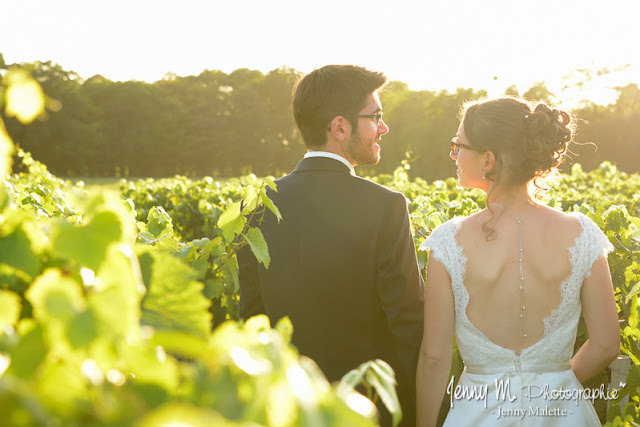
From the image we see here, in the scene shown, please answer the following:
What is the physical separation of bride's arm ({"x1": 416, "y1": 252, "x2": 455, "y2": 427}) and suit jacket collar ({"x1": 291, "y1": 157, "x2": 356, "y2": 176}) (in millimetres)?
649

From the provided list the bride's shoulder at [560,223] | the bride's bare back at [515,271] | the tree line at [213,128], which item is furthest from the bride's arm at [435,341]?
the tree line at [213,128]

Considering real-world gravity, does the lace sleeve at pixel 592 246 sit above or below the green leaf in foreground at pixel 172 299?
below

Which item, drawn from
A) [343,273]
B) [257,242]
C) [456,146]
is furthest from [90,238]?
[456,146]

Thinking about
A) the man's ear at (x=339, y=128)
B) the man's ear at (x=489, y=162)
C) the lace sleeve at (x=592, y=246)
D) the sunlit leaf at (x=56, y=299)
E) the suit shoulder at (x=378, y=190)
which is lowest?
the lace sleeve at (x=592, y=246)

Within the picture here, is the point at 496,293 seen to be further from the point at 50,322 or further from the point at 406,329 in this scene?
the point at 50,322

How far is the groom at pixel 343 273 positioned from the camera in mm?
2709

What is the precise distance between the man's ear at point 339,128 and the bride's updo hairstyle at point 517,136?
61cm

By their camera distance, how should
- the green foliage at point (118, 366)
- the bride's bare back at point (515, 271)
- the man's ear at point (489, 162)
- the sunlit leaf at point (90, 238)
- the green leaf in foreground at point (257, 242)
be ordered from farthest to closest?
1. the man's ear at point (489, 162)
2. the bride's bare back at point (515, 271)
3. the green leaf in foreground at point (257, 242)
4. the sunlit leaf at point (90, 238)
5. the green foliage at point (118, 366)

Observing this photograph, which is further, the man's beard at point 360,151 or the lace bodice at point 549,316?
the man's beard at point 360,151

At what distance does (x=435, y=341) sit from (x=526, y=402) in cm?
48

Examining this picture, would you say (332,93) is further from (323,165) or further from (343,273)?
(343,273)

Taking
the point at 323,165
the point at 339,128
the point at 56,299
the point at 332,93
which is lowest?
the point at 323,165

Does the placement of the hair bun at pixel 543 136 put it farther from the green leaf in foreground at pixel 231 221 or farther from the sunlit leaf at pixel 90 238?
the sunlit leaf at pixel 90 238

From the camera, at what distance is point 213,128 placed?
6881cm
